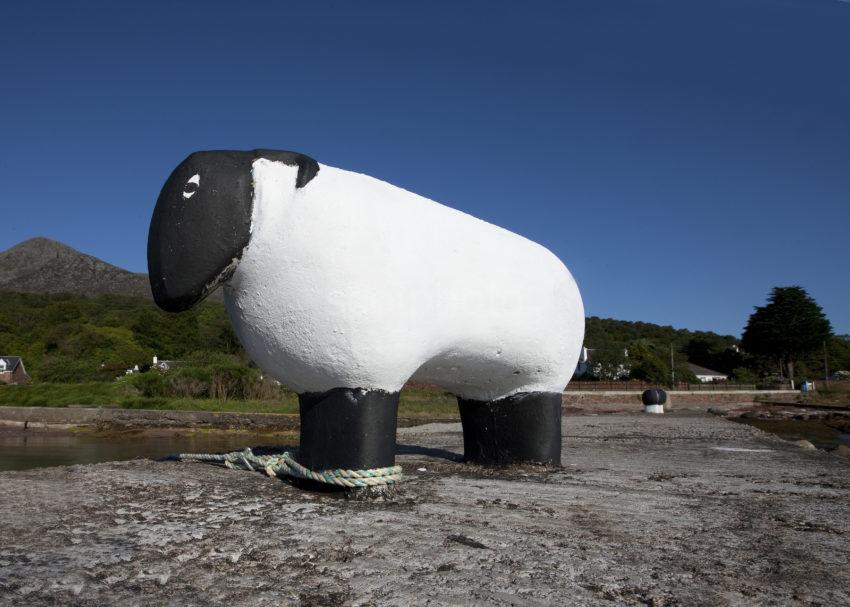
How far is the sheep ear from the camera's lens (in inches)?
147

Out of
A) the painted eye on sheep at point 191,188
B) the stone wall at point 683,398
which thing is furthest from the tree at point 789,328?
the painted eye on sheep at point 191,188

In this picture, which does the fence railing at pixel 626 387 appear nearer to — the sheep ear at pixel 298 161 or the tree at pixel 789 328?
the tree at pixel 789 328

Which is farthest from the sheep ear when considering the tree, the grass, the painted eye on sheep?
the tree

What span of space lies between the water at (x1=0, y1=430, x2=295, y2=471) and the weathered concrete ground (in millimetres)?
5817

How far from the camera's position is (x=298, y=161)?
3.78 m

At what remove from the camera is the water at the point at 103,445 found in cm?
962

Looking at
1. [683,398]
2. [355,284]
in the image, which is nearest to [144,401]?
[355,284]

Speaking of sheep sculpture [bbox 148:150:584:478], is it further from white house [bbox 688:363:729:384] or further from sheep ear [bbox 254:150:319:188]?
white house [bbox 688:363:729:384]

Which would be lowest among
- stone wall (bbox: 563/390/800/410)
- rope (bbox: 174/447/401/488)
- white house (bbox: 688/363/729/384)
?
stone wall (bbox: 563/390/800/410)

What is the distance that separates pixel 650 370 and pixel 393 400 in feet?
123

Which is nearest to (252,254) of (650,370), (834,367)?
(650,370)

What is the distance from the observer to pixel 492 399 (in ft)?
16.4

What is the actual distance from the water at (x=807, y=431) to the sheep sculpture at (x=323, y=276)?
1168 cm

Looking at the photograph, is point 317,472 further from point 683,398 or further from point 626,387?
point 626,387
